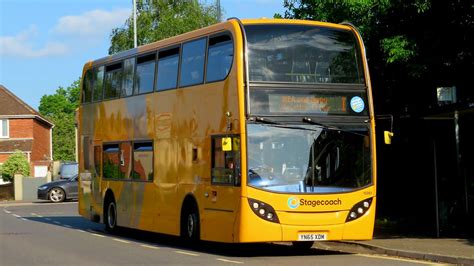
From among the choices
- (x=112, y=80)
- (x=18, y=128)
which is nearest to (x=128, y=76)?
(x=112, y=80)

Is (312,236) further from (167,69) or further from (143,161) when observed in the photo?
(143,161)

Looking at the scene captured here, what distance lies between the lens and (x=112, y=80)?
2223 cm

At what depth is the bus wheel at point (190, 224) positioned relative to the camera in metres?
17.2

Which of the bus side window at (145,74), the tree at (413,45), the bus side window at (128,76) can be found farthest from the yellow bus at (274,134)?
the bus side window at (128,76)

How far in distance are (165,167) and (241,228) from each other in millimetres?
4150

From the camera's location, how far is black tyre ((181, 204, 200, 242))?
1723cm

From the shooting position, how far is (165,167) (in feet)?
61.5

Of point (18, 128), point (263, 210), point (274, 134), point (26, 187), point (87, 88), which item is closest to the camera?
point (263, 210)

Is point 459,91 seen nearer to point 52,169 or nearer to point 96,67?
point 96,67

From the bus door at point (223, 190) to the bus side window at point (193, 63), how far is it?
1.52 metres

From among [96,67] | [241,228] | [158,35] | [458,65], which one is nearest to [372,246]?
[241,228]

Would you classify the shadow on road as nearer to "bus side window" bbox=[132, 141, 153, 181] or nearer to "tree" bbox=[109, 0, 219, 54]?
"bus side window" bbox=[132, 141, 153, 181]

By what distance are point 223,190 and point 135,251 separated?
9.42ft

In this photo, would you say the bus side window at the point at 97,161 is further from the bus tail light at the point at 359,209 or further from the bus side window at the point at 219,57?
the bus tail light at the point at 359,209
